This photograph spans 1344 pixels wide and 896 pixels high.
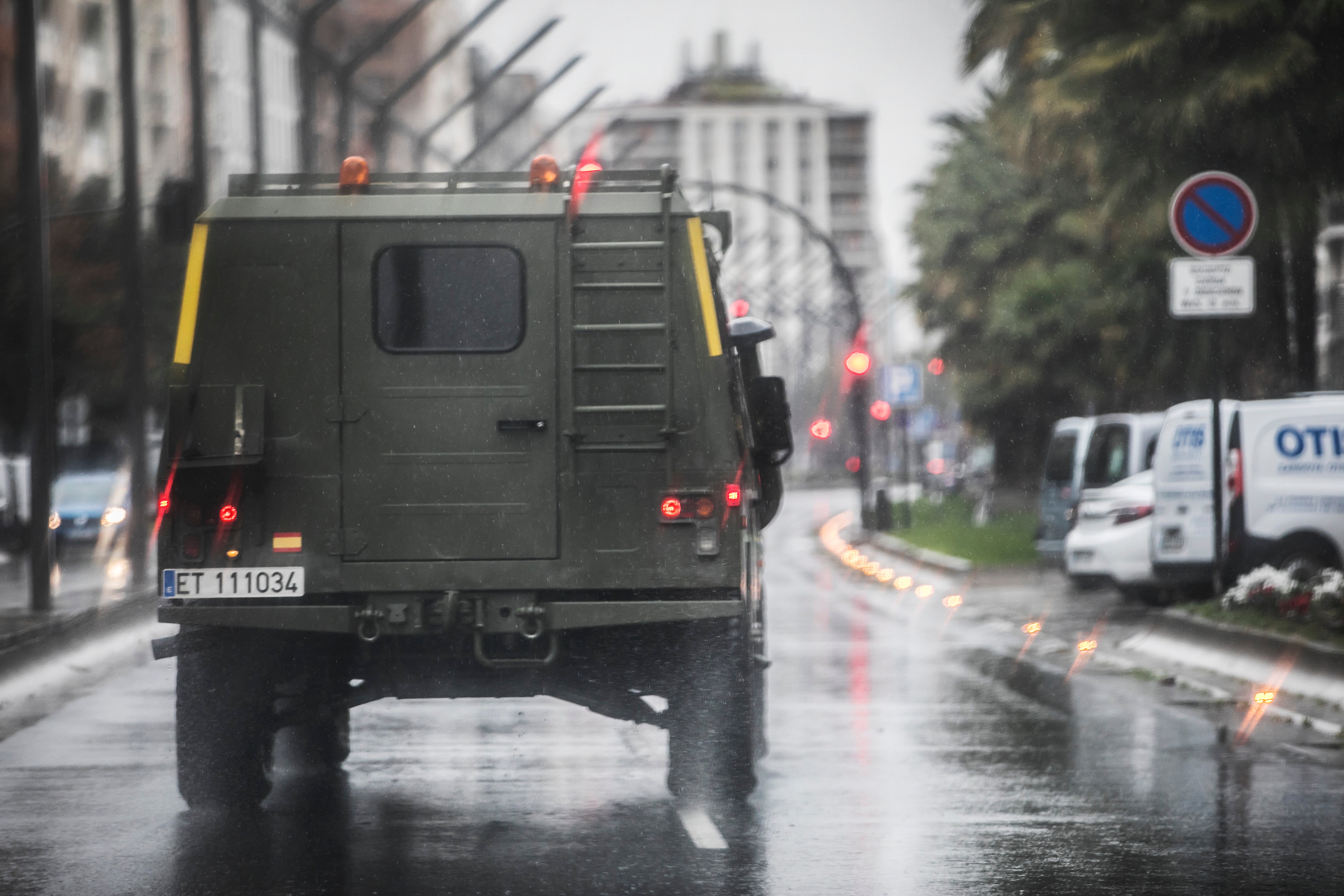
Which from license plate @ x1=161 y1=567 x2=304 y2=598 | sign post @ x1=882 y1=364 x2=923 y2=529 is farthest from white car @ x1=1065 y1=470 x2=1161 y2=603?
sign post @ x1=882 y1=364 x2=923 y2=529

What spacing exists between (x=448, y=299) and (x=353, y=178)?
0.61 m

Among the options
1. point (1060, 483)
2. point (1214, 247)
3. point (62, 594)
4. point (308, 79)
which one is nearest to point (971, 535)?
point (1060, 483)

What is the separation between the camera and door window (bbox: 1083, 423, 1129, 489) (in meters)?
22.0

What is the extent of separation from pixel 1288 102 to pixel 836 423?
332 ft

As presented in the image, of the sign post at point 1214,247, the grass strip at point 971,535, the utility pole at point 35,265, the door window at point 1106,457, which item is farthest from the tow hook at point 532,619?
the grass strip at point 971,535

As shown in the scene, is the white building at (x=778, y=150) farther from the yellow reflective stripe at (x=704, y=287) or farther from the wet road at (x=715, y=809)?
the yellow reflective stripe at (x=704, y=287)

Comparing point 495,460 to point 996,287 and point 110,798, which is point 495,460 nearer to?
point 110,798

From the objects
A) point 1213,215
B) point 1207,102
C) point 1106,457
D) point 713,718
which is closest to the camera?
point 713,718

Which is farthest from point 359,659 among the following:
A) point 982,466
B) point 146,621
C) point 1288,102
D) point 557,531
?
point 982,466

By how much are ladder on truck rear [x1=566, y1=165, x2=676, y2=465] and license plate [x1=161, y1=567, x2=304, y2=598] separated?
1198 mm

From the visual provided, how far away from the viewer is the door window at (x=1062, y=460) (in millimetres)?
24109

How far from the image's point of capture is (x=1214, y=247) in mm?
14656

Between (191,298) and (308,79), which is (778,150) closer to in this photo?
(308,79)

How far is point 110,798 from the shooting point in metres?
8.67
